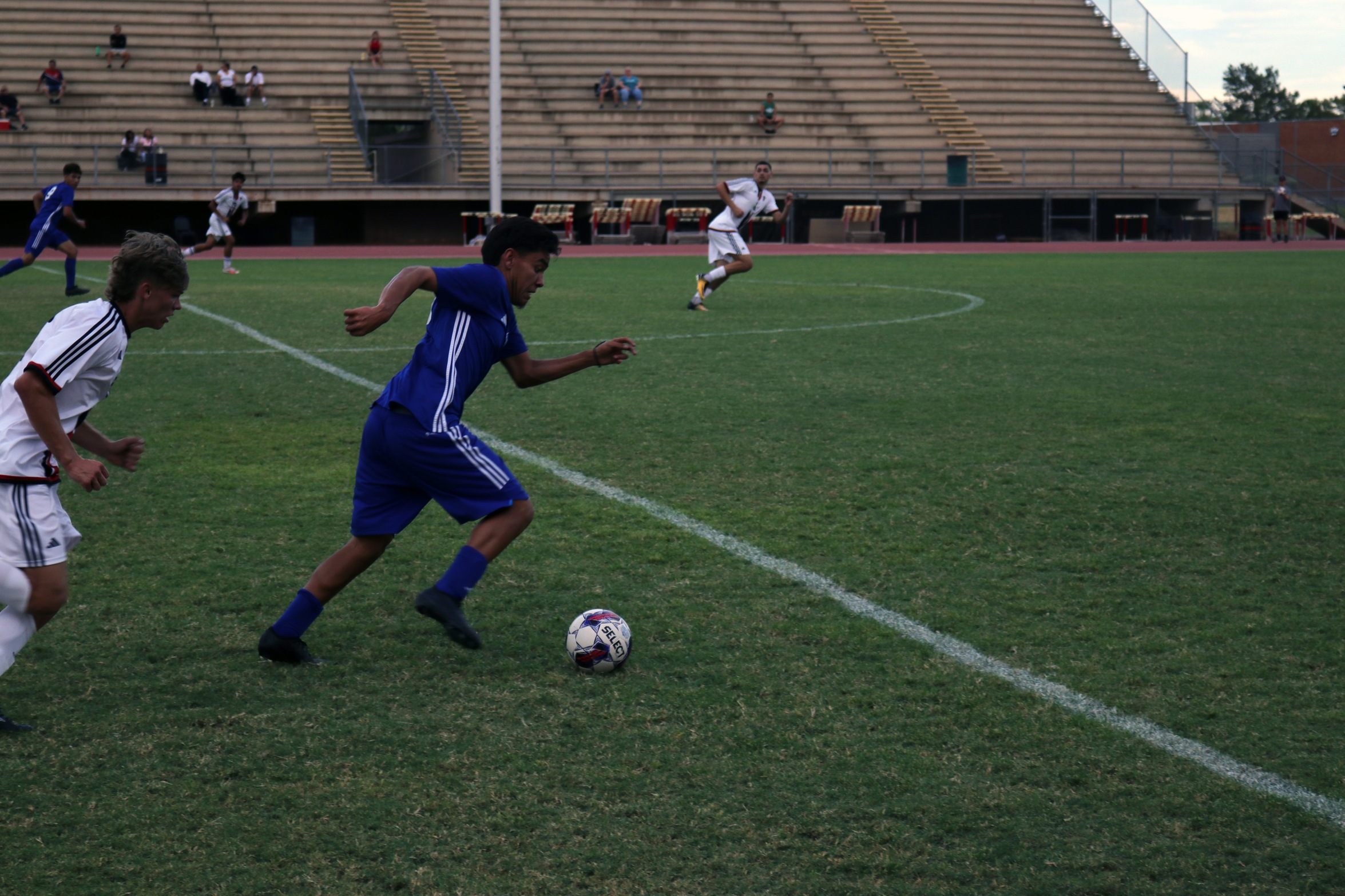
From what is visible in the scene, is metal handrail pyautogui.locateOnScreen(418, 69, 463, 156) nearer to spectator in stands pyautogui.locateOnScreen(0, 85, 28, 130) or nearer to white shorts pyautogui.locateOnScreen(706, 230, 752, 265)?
spectator in stands pyautogui.locateOnScreen(0, 85, 28, 130)

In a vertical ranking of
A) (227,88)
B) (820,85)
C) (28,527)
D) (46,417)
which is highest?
(820,85)

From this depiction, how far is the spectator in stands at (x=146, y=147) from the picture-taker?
29266 millimetres

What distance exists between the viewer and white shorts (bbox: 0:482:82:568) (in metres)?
3.43

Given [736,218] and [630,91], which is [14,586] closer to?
[736,218]

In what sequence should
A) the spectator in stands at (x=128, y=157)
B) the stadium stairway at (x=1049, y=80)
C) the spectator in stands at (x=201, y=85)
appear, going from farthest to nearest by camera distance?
1. the stadium stairway at (x=1049, y=80)
2. the spectator in stands at (x=201, y=85)
3. the spectator in stands at (x=128, y=157)

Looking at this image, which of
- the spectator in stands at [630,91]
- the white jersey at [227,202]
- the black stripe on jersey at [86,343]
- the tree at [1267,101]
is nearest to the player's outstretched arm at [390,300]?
the black stripe on jersey at [86,343]

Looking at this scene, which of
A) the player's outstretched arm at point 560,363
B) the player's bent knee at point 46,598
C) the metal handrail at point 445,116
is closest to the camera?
the player's bent knee at point 46,598

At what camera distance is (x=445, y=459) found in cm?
415

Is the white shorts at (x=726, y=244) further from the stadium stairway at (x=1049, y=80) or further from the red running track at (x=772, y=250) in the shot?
the stadium stairway at (x=1049, y=80)

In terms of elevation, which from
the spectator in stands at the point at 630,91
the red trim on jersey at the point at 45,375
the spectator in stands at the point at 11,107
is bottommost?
the red trim on jersey at the point at 45,375

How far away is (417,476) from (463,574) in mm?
332

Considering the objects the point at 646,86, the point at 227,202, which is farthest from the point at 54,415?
the point at 646,86

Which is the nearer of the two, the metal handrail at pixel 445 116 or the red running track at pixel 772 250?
the red running track at pixel 772 250

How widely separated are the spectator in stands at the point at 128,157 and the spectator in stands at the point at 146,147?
0.25 ft
